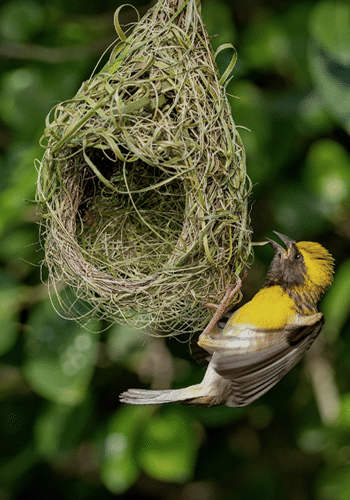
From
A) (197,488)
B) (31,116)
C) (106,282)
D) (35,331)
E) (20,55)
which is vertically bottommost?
(197,488)

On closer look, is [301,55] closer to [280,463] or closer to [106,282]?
[106,282]

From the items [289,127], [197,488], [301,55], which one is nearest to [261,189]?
[289,127]

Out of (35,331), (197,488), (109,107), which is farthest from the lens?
(197,488)

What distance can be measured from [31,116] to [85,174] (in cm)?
111

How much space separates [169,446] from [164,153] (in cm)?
152

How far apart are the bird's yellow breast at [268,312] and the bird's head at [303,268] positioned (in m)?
0.05

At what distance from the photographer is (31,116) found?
2.89m

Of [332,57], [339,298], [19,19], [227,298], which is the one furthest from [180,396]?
[19,19]

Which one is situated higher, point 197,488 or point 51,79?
point 51,79

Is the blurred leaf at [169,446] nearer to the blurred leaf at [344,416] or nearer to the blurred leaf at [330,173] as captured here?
the blurred leaf at [344,416]

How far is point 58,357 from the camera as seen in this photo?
2533 millimetres

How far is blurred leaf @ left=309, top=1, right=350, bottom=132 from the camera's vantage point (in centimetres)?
226

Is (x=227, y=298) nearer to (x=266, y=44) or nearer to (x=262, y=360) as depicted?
(x=262, y=360)

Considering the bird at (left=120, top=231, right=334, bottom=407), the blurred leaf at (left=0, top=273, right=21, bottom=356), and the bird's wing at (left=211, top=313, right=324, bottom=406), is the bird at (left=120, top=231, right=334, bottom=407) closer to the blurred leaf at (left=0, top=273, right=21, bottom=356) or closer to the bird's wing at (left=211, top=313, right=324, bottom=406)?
the bird's wing at (left=211, top=313, right=324, bottom=406)
